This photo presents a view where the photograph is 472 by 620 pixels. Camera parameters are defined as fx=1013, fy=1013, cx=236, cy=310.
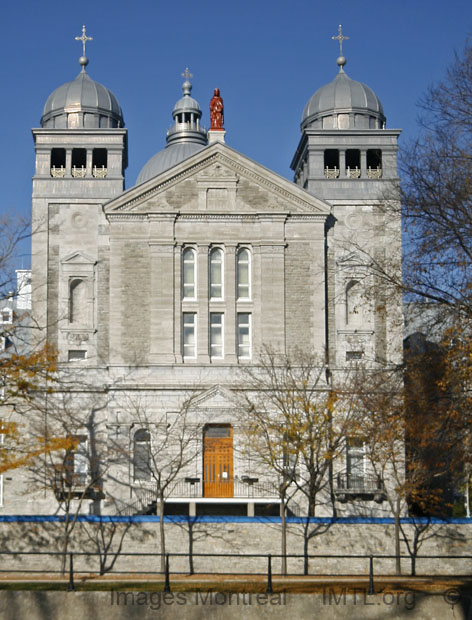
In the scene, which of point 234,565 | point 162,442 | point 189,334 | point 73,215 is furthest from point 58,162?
point 234,565

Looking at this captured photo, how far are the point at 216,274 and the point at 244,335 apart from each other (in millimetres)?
3083

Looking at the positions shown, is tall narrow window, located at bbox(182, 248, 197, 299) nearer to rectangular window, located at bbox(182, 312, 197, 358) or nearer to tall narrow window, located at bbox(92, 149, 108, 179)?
rectangular window, located at bbox(182, 312, 197, 358)

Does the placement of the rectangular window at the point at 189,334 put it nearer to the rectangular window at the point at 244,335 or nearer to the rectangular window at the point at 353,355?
the rectangular window at the point at 244,335

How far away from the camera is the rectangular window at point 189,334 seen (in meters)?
45.7

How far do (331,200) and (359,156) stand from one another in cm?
327

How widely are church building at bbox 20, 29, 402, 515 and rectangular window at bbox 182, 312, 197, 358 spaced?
71 mm

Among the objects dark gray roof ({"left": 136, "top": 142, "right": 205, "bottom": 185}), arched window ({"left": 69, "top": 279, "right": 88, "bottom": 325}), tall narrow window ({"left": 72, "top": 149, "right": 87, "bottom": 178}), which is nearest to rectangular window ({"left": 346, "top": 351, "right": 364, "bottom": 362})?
arched window ({"left": 69, "top": 279, "right": 88, "bottom": 325})

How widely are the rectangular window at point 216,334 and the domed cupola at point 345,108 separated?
38.8ft

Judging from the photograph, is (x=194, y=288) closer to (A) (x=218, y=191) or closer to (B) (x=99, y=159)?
(A) (x=218, y=191)

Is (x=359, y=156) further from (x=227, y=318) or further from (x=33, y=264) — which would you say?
(x=33, y=264)

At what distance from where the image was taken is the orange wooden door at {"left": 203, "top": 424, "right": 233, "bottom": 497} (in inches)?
1715

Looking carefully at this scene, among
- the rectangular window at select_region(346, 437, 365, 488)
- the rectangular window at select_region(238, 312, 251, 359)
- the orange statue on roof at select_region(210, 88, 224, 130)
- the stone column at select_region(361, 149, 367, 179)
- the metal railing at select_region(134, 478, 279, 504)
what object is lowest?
the metal railing at select_region(134, 478, 279, 504)

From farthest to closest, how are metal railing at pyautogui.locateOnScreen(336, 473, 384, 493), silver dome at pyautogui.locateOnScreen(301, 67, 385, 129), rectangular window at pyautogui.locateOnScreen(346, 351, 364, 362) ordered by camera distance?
1. silver dome at pyautogui.locateOnScreen(301, 67, 385, 129)
2. rectangular window at pyautogui.locateOnScreen(346, 351, 364, 362)
3. metal railing at pyautogui.locateOnScreen(336, 473, 384, 493)

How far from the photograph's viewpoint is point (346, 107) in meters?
50.5
